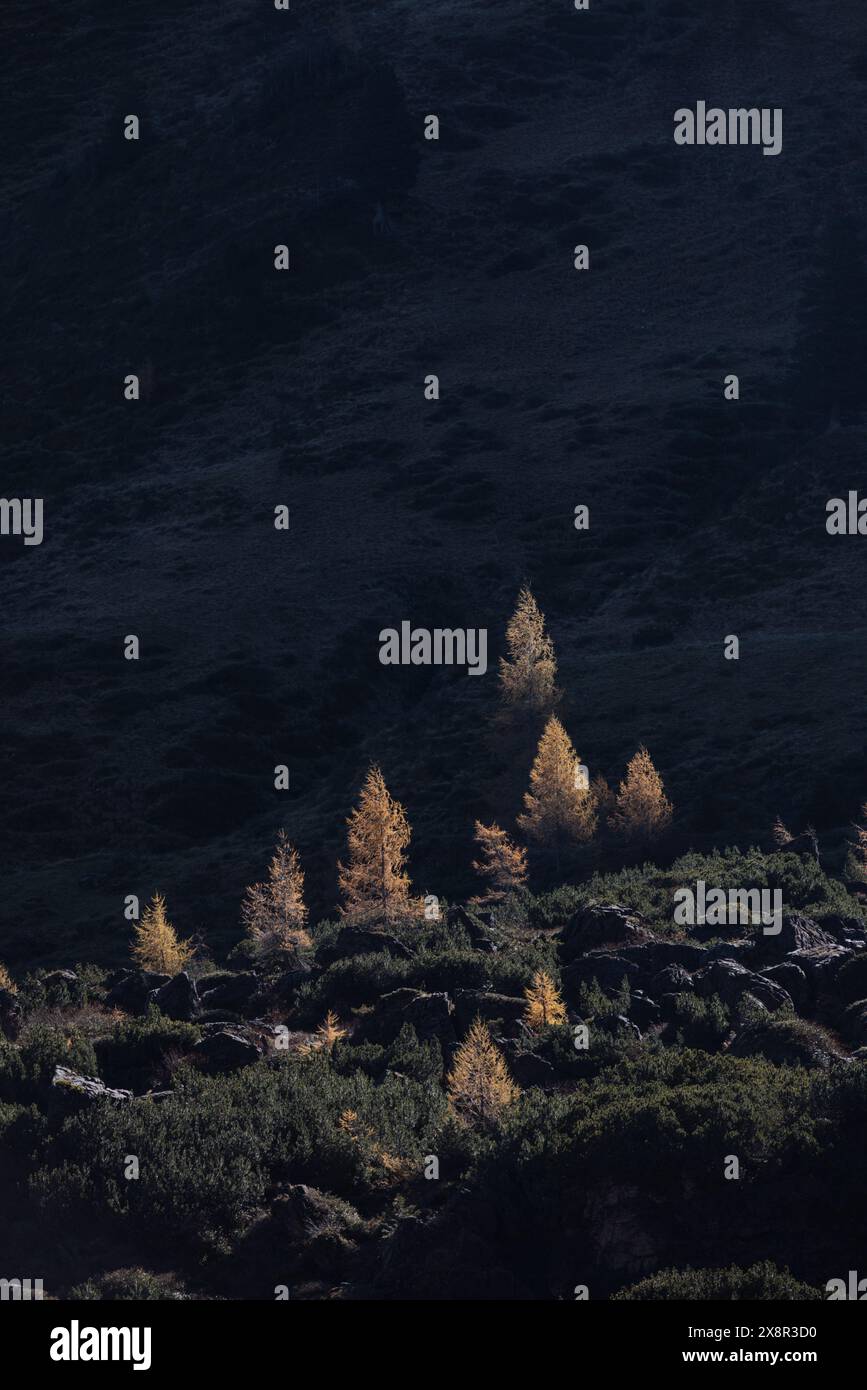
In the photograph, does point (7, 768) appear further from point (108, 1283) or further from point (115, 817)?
point (108, 1283)

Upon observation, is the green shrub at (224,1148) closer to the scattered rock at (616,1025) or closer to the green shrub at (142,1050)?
the green shrub at (142,1050)

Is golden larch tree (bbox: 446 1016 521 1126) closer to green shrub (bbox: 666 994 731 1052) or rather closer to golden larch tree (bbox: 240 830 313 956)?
green shrub (bbox: 666 994 731 1052)

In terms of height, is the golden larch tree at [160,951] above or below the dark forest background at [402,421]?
below

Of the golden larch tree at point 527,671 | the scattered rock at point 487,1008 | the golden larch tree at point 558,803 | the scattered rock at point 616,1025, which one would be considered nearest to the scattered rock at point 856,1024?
the scattered rock at point 616,1025

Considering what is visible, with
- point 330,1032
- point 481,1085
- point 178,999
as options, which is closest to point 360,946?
point 178,999

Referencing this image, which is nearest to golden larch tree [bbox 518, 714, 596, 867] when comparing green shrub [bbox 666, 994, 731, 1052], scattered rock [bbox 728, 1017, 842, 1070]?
green shrub [bbox 666, 994, 731, 1052]

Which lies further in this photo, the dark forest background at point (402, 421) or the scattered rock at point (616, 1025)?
the dark forest background at point (402, 421)
